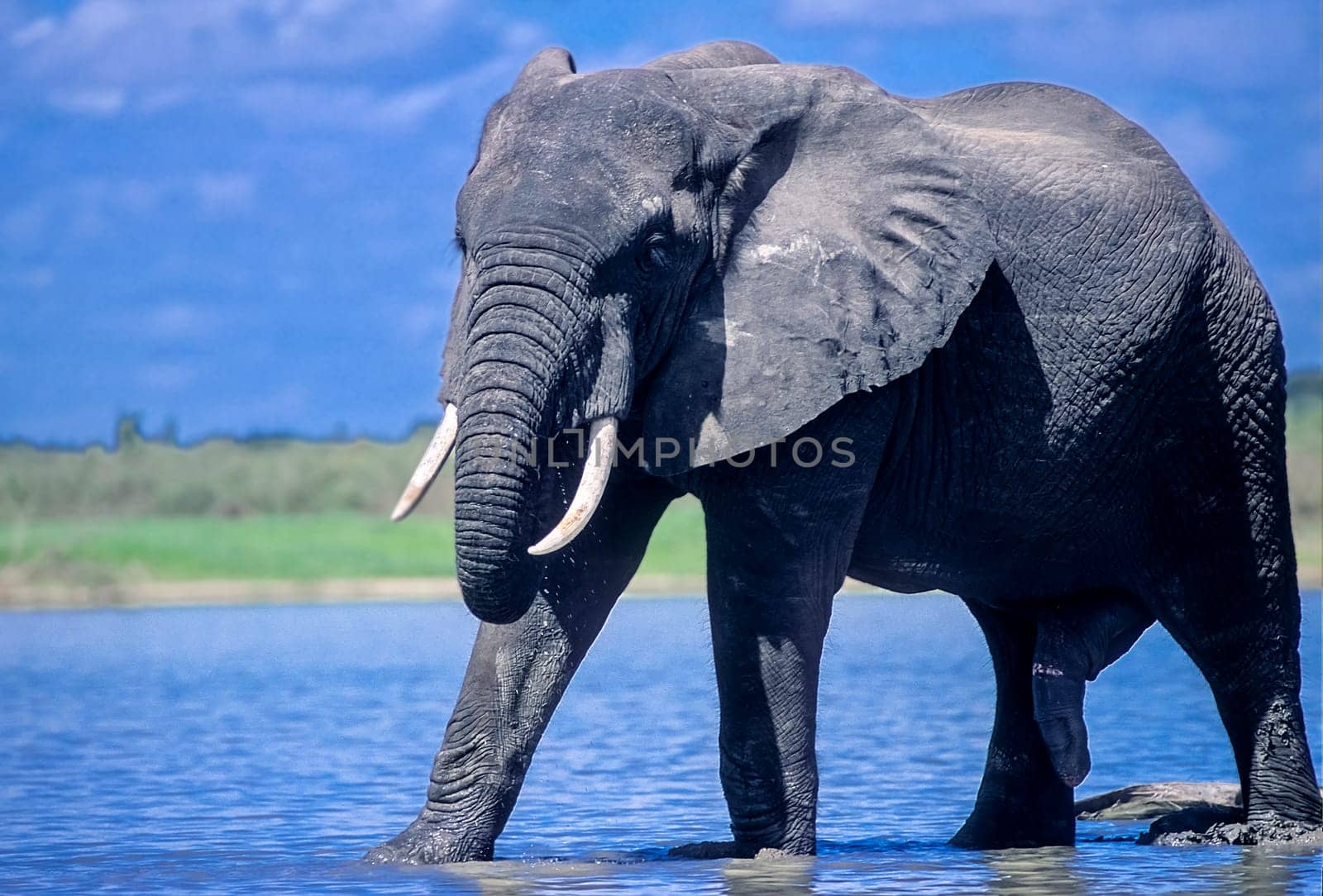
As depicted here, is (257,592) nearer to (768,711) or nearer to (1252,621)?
(1252,621)

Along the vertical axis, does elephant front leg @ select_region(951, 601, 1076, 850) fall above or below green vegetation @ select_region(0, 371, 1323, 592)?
below

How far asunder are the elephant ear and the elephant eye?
0.25 metres

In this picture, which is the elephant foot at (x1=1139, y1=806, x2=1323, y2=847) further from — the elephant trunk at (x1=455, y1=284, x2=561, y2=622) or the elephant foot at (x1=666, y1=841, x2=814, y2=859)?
the elephant trunk at (x1=455, y1=284, x2=561, y2=622)

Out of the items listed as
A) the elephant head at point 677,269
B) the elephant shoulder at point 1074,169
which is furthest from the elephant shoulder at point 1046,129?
the elephant head at point 677,269

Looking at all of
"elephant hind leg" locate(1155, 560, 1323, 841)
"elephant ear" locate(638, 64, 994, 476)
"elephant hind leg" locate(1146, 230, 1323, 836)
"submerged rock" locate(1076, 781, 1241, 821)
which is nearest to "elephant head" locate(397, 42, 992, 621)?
"elephant ear" locate(638, 64, 994, 476)

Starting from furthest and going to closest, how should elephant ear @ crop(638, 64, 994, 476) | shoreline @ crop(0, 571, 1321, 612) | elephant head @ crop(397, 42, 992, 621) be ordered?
1. shoreline @ crop(0, 571, 1321, 612)
2. elephant ear @ crop(638, 64, 994, 476)
3. elephant head @ crop(397, 42, 992, 621)

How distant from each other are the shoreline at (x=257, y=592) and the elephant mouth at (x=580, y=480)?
3529 cm

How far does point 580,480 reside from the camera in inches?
259

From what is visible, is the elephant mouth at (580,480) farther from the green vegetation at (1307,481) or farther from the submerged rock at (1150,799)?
the green vegetation at (1307,481)

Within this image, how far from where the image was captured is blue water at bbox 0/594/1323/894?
7.06 meters

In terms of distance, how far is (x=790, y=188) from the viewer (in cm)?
694

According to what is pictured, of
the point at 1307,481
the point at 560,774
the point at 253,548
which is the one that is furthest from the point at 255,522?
the point at 560,774

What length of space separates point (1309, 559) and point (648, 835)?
37124 millimetres

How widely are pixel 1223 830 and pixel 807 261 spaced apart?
2.70 metres
